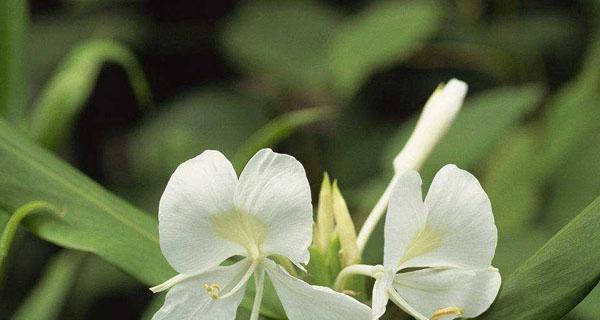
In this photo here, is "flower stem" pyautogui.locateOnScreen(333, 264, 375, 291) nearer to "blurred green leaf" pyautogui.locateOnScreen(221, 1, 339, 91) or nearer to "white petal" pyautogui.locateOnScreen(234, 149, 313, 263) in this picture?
"white petal" pyautogui.locateOnScreen(234, 149, 313, 263)

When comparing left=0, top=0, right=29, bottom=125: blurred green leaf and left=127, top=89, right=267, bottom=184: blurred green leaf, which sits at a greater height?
left=0, top=0, right=29, bottom=125: blurred green leaf

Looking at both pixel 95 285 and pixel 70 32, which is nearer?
pixel 95 285

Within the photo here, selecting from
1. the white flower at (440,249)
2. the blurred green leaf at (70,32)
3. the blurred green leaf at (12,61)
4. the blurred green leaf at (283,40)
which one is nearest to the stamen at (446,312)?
the white flower at (440,249)

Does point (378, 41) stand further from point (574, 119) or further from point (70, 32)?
point (70, 32)

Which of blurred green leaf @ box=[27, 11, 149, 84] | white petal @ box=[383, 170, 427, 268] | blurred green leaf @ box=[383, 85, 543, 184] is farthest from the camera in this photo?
blurred green leaf @ box=[27, 11, 149, 84]

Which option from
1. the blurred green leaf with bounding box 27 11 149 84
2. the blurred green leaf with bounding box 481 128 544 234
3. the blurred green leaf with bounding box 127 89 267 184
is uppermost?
the blurred green leaf with bounding box 481 128 544 234

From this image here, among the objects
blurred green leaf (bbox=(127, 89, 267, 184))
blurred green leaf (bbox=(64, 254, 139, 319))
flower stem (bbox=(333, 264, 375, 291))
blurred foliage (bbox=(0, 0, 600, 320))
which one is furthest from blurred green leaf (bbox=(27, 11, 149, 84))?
flower stem (bbox=(333, 264, 375, 291))

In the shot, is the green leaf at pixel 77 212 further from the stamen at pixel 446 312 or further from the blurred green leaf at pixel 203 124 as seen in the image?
the blurred green leaf at pixel 203 124

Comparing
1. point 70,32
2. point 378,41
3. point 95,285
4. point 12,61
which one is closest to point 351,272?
point 12,61
